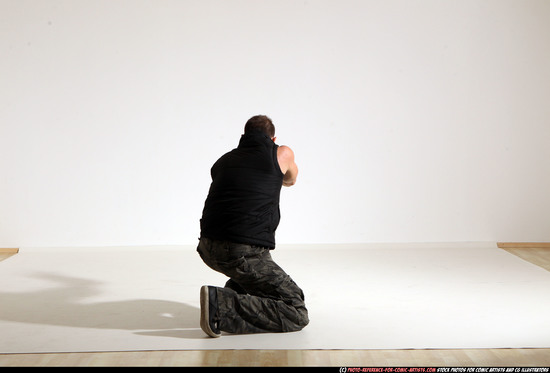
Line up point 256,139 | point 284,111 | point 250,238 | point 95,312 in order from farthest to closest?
point 284,111, point 95,312, point 256,139, point 250,238

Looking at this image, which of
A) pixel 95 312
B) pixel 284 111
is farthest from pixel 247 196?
pixel 284 111

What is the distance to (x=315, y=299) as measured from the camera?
3871 millimetres

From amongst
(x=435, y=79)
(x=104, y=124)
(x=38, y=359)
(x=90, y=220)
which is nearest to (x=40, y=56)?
(x=104, y=124)

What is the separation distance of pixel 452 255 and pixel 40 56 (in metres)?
3.48

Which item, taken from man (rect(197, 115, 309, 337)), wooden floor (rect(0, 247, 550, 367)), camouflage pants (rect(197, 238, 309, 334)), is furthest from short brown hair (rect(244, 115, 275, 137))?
wooden floor (rect(0, 247, 550, 367))

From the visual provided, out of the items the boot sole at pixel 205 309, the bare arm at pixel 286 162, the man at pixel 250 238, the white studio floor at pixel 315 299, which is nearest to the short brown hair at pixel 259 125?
the man at pixel 250 238

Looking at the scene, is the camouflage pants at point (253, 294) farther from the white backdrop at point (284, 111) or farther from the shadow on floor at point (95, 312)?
the white backdrop at point (284, 111)

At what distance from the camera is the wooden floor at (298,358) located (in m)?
2.72

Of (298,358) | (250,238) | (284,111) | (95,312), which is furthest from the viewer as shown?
(284,111)

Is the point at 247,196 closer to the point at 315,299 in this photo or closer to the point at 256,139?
the point at 256,139

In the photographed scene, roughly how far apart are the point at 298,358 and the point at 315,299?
1087mm

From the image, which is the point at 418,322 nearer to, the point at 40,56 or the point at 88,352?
the point at 88,352

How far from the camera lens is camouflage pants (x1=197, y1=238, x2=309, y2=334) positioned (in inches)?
122

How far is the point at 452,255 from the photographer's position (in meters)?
5.33
